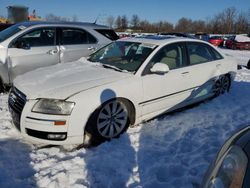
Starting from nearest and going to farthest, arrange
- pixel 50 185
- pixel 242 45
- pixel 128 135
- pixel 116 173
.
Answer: pixel 50 185 < pixel 116 173 < pixel 128 135 < pixel 242 45

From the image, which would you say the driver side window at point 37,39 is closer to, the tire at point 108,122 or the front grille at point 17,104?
the front grille at point 17,104

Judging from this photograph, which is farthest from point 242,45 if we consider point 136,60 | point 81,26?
point 136,60

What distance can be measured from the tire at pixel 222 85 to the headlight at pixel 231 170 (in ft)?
14.3

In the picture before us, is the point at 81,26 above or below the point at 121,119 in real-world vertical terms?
above

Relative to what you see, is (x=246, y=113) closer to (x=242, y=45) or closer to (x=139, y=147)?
(x=139, y=147)

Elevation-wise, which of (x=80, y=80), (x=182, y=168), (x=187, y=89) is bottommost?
(x=182, y=168)

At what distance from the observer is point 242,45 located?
26.3 m

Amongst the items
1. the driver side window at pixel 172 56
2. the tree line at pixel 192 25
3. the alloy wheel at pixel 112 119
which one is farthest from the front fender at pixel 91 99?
the tree line at pixel 192 25

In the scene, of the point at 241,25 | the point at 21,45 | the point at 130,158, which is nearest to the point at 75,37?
the point at 21,45

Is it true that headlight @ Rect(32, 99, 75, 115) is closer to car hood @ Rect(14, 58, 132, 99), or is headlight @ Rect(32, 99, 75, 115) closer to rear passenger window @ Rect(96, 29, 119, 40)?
car hood @ Rect(14, 58, 132, 99)

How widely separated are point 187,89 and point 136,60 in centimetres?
116

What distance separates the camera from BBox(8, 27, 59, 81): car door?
6207mm

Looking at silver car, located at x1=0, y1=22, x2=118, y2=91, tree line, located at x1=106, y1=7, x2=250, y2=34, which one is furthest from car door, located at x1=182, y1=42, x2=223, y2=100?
tree line, located at x1=106, y1=7, x2=250, y2=34

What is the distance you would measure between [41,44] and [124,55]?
249 centimetres
